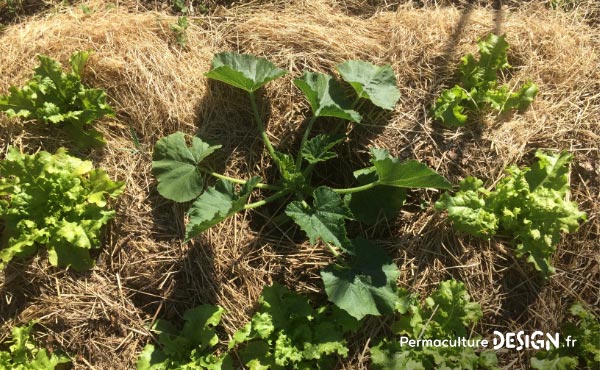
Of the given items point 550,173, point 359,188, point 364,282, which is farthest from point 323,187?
point 550,173

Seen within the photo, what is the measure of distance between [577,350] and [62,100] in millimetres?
3489

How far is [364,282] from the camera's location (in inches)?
109

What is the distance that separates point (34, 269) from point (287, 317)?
1.54 meters

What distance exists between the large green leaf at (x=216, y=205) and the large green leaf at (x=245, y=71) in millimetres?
602

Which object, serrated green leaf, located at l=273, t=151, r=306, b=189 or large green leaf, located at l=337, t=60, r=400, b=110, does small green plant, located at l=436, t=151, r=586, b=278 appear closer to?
large green leaf, located at l=337, t=60, r=400, b=110

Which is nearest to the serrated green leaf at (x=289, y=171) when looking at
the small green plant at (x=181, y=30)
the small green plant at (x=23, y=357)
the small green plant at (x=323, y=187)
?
the small green plant at (x=323, y=187)

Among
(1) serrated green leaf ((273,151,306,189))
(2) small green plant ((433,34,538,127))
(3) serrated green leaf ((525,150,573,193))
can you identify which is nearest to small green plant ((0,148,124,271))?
(1) serrated green leaf ((273,151,306,189))

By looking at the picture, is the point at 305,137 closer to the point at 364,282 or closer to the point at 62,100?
the point at 364,282

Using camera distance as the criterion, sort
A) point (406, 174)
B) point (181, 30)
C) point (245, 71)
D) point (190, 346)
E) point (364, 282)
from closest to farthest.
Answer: point (406, 174) → point (364, 282) → point (190, 346) → point (245, 71) → point (181, 30)

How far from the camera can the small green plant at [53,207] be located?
2848 mm

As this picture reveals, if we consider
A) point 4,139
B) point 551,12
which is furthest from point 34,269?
point 551,12

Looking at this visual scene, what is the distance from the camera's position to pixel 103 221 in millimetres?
A: 2912

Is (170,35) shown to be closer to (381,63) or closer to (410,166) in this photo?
(381,63)

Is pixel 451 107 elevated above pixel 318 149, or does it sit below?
above
